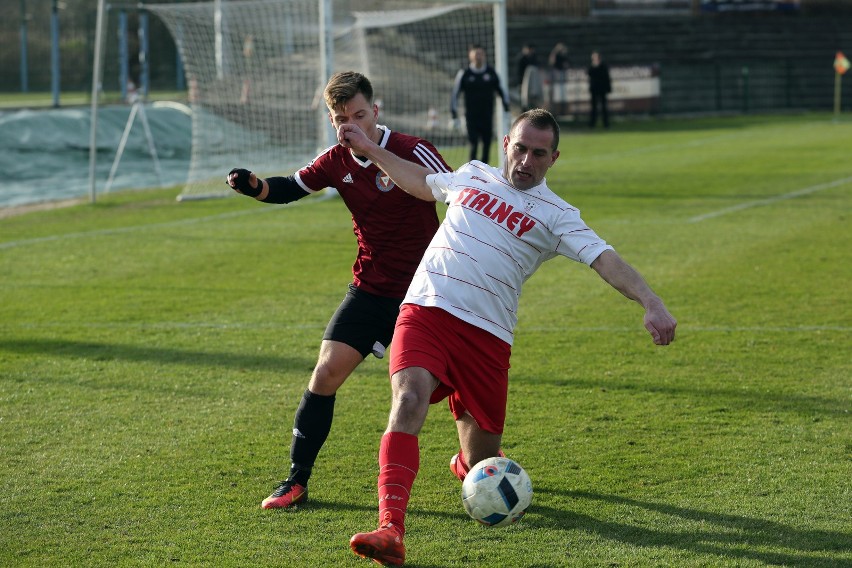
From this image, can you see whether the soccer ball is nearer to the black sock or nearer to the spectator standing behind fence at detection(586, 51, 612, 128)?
the black sock

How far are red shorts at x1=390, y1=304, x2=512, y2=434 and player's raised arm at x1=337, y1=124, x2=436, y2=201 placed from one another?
564mm

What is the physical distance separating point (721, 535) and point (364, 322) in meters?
1.83

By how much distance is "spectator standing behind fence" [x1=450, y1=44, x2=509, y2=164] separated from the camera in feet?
60.8

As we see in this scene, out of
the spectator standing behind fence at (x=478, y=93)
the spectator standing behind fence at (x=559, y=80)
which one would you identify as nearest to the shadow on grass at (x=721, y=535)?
the spectator standing behind fence at (x=478, y=93)

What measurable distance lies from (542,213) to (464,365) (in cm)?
71

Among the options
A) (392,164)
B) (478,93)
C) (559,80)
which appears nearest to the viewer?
(392,164)

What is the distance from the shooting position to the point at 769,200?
15781mm

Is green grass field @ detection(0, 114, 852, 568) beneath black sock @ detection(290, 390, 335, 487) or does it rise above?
beneath

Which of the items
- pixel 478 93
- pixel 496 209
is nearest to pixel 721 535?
pixel 496 209

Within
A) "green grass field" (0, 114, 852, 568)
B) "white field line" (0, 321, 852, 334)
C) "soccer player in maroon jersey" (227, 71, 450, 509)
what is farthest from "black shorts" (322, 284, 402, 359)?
"white field line" (0, 321, 852, 334)

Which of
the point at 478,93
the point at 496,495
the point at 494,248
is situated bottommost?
the point at 496,495

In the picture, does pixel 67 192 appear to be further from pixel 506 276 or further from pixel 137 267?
pixel 506 276

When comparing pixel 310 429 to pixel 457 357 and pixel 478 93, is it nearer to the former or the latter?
pixel 457 357

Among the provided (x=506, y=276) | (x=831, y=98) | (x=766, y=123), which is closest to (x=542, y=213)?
(x=506, y=276)
